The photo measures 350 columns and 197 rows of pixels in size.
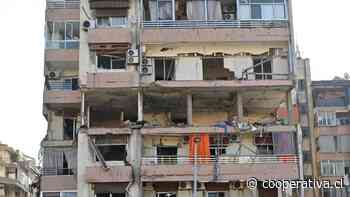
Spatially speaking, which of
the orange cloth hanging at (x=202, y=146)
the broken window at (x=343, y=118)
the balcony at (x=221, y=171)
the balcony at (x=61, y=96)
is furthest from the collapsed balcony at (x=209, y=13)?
the broken window at (x=343, y=118)

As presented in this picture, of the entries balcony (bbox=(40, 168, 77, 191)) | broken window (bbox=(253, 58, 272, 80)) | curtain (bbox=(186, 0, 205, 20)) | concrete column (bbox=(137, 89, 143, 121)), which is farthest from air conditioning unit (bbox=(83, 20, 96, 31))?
broken window (bbox=(253, 58, 272, 80))

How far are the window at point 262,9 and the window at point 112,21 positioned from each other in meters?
6.25

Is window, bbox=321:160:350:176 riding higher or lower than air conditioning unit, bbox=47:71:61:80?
lower

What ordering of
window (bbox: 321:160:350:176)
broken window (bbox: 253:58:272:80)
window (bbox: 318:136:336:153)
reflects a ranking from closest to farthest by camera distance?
broken window (bbox: 253:58:272:80) → window (bbox: 321:160:350:176) → window (bbox: 318:136:336:153)

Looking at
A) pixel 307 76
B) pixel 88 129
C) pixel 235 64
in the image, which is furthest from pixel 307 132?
pixel 88 129

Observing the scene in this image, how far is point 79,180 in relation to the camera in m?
26.8

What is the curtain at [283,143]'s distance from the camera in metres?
28.6

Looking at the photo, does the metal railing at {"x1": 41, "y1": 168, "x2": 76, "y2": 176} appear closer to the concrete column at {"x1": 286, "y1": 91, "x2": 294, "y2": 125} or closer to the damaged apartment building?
the damaged apartment building

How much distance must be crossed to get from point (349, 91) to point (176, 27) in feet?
92.9

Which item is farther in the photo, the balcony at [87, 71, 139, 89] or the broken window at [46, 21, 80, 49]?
the broken window at [46, 21, 80, 49]

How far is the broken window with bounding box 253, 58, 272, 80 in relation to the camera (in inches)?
1134

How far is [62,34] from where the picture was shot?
31375mm

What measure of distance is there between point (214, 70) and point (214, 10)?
3.16 m

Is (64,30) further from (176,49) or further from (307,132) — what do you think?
(307,132)
